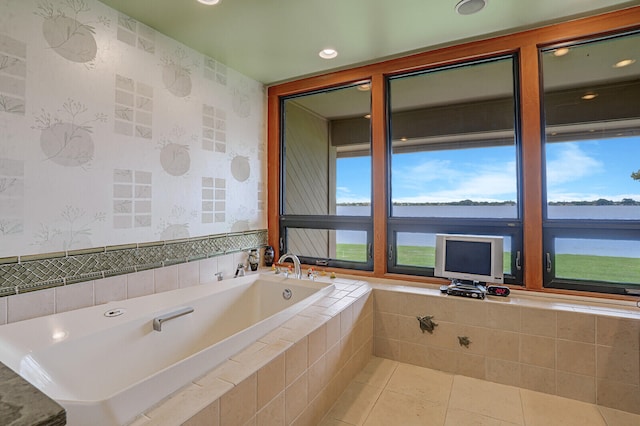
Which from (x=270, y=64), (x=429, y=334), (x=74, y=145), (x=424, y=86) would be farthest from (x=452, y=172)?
(x=74, y=145)

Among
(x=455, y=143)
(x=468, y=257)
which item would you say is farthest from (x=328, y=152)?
(x=468, y=257)

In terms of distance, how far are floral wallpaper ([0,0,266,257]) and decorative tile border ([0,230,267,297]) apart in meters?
0.05

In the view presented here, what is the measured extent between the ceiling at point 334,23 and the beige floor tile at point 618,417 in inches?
95.3

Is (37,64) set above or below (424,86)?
below

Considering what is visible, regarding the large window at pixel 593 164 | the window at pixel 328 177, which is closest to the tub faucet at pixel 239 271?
the window at pixel 328 177

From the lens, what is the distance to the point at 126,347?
5.39 feet

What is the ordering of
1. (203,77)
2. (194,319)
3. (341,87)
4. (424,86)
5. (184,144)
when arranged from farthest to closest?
1. (341,87)
2. (424,86)
3. (203,77)
4. (184,144)
5. (194,319)

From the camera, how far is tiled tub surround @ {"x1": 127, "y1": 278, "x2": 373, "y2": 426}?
3.40ft

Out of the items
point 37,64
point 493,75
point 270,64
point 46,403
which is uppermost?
point 270,64

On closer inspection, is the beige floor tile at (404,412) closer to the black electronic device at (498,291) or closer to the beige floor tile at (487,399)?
the beige floor tile at (487,399)

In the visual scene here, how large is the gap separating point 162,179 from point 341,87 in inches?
72.1

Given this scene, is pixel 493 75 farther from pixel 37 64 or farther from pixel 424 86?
pixel 37 64

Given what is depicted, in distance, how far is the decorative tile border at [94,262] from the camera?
1529 mm

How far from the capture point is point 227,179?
276 cm
